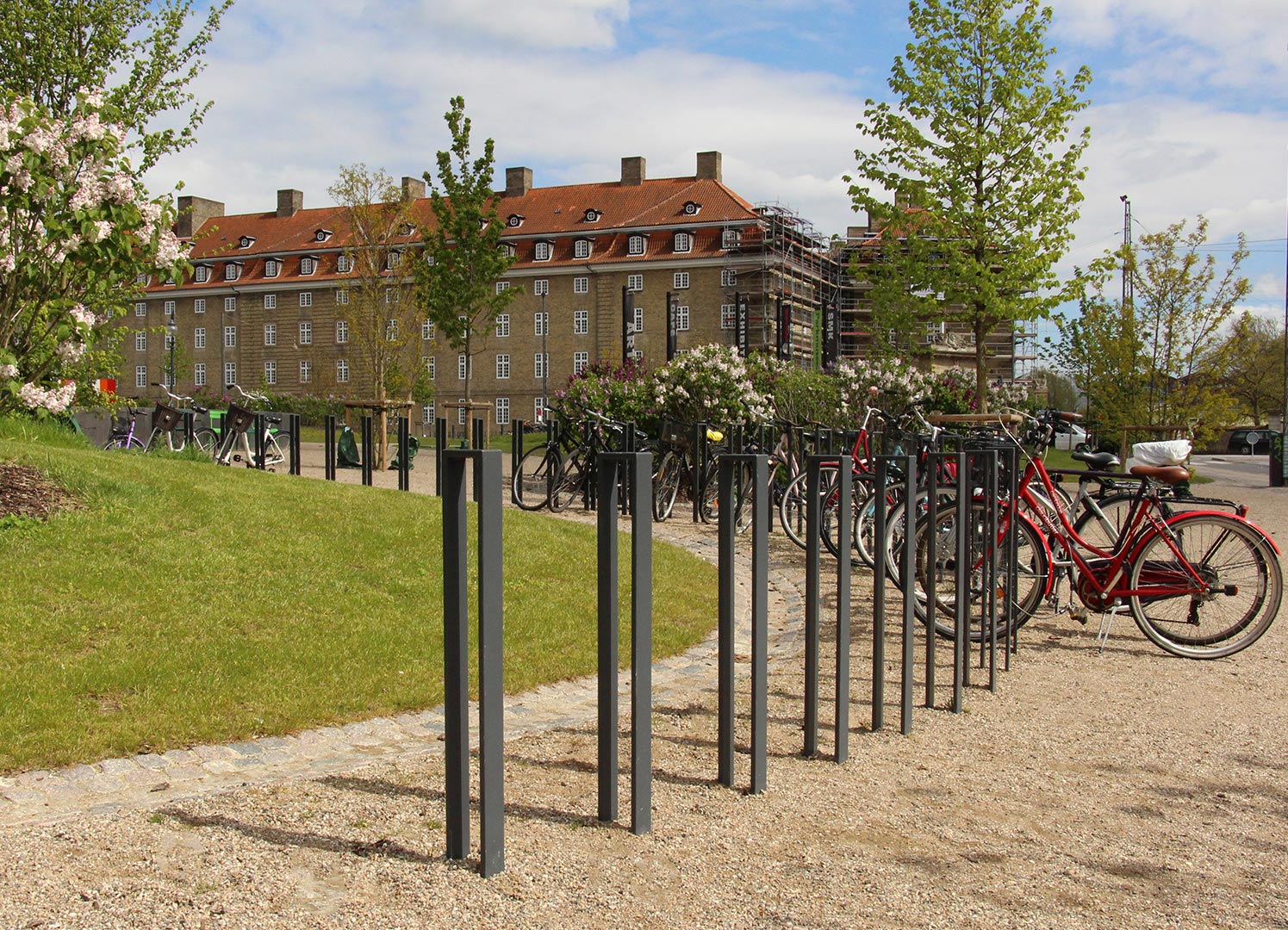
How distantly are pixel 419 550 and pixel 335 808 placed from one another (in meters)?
4.08

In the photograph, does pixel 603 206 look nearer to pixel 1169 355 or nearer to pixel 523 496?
pixel 1169 355

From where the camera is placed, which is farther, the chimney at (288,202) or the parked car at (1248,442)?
the chimney at (288,202)

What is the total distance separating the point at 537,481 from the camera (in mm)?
13703

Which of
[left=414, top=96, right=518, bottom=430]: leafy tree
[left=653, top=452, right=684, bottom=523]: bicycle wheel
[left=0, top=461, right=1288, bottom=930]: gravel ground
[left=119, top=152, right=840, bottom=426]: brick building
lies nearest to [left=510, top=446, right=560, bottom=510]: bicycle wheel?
[left=653, top=452, right=684, bottom=523]: bicycle wheel

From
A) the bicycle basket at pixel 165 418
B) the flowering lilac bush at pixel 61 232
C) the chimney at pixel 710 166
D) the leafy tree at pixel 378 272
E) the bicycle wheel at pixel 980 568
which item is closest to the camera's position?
the bicycle wheel at pixel 980 568

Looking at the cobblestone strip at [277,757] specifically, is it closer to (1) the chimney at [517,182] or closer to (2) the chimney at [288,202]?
(1) the chimney at [517,182]

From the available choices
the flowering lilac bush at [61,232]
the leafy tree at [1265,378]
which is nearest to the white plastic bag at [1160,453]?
the flowering lilac bush at [61,232]

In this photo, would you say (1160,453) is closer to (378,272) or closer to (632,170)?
(378,272)

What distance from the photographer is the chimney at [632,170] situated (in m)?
73.2

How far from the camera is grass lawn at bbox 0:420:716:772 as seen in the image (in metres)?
A: 4.57

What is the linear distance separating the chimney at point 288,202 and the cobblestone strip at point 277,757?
84.0 meters

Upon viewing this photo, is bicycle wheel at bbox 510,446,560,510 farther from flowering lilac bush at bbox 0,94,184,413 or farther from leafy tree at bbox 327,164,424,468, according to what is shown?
leafy tree at bbox 327,164,424,468

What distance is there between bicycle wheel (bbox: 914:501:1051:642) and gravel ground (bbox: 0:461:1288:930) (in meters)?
1.46

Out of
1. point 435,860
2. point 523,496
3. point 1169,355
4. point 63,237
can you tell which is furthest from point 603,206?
point 435,860
